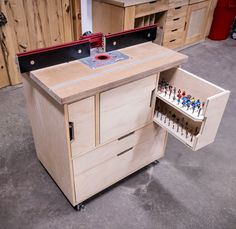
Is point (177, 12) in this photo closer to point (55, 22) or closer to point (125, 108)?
point (55, 22)

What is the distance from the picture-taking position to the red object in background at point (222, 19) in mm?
3785

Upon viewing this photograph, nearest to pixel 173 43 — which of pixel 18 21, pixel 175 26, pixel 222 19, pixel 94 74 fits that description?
pixel 175 26

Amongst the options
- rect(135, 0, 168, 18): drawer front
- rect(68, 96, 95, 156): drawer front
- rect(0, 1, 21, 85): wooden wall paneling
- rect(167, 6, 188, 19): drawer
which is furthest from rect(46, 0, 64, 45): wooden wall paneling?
rect(68, 96, 95, 156): drawer front

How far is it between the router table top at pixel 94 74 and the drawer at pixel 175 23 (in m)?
1.89

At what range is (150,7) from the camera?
9.22ft

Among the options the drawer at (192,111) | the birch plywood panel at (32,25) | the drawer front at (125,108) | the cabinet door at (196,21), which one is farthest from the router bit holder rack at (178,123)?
the cabinet door at (196,21)

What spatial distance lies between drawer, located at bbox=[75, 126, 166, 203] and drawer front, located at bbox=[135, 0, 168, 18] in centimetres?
150

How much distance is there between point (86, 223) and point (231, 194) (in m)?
0.95

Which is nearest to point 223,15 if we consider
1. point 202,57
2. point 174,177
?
point 202,57

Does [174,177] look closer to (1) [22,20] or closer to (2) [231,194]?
(2) [231,194]

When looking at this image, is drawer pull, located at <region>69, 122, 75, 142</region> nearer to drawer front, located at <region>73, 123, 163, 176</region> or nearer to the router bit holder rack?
drawer front, located at <region>73, 123, 163, 176</region>

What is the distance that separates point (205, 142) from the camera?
140cm

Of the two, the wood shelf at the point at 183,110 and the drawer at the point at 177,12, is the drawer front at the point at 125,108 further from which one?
the drawer at the point at 177,12

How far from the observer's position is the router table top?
1.12m
